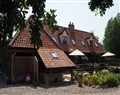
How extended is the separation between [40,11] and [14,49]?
15277mm

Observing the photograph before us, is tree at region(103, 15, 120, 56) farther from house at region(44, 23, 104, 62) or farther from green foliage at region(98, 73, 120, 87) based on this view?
green foliage at region(98, 73, 120, 87)

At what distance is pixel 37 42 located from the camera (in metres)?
5.40

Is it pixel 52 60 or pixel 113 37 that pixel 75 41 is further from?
pixel 113 37

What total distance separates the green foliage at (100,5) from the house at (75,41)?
23638 millimetres

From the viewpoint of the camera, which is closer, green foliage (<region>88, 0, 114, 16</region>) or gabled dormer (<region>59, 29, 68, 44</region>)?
green foliage (<region>88, 0, 114, 16</region>)

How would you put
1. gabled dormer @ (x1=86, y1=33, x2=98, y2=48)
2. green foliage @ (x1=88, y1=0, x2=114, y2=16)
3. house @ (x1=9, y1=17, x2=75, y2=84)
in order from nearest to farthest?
green foliage @ (x1=88, y1=0, x2=114, y2=16) < house @ (x1=9, y1=17, x2=75, y2=84) < gabled dormer @ (x1=86, y1=33, x2=98, y2=48)

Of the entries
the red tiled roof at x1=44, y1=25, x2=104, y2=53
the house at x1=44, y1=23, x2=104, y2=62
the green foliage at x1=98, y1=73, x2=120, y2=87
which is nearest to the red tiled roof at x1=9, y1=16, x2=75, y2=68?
the green foliage at x1=98, y1=73, x2=120, y2=87

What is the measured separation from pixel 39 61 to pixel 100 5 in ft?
43.2

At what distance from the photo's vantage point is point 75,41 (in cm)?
3656

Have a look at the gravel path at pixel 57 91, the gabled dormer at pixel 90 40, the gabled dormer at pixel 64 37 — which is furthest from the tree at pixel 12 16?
the gabled dormer at pixel 90 40

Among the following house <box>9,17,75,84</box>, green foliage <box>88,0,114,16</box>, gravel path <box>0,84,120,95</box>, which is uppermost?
green foliage <box>88,0,114,16</box>

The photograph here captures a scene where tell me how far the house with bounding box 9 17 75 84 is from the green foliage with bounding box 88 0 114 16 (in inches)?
430

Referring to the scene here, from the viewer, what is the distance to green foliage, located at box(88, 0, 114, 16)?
7.57 metres

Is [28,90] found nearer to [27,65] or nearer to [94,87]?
[94,87]
